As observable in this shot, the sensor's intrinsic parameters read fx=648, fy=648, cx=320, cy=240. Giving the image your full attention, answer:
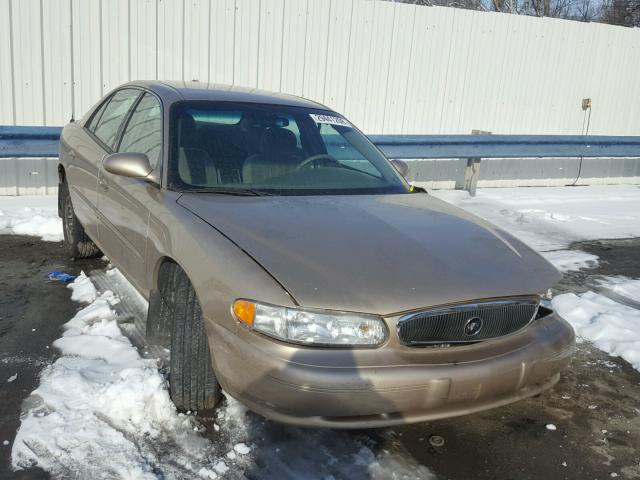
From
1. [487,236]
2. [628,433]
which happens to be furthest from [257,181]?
[628,433]

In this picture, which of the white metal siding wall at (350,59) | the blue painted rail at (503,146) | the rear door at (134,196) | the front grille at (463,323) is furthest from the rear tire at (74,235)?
the blue painted rail at (503,146)

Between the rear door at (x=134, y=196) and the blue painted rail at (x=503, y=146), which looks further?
the blue painted rail at (x=503, y=146)

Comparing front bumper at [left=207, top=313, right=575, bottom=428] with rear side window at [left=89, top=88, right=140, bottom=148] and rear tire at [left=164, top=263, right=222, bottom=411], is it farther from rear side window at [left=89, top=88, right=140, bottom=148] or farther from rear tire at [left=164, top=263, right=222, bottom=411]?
rear side window at [left=89, top=88, right=140, bottom=148]

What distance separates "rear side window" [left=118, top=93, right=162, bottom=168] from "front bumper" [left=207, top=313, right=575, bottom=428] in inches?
58.4

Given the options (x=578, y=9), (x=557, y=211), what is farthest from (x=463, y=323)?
(x=578, y=9)

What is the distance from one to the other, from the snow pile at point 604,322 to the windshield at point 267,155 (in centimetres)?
168

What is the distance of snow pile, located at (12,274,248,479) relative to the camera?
8.94ft

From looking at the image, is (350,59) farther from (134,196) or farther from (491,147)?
(134,196)

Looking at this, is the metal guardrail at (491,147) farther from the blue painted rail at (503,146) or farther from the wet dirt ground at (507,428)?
the wet dirt ground at (507,428)

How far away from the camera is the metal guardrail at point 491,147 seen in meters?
8.80

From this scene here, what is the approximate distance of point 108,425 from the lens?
9.77 ft

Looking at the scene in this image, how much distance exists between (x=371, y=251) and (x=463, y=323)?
1.69 feet

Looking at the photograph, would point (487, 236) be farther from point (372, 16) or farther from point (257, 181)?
point (372, 16)

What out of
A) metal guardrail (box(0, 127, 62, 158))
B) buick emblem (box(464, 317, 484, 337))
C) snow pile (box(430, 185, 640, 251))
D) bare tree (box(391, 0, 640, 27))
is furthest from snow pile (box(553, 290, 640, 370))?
bare tree (box(391, 0, 640, 27))
